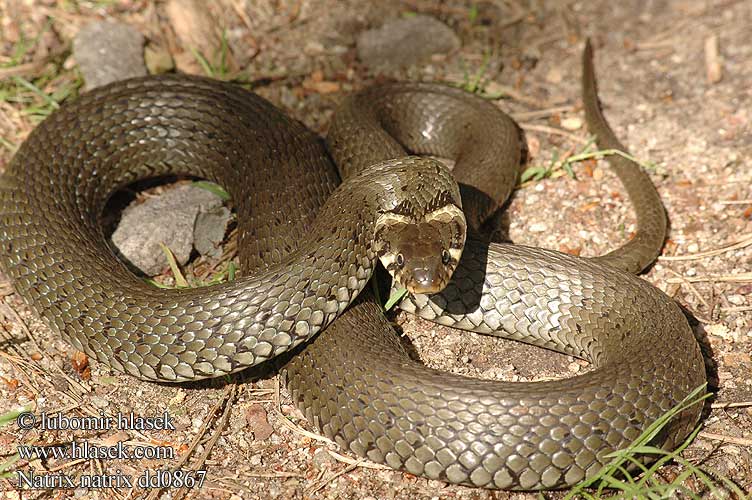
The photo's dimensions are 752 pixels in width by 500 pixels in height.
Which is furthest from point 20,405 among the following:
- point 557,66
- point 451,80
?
point 557,66

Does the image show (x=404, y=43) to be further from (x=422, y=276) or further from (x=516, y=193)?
(x=422, y=276)

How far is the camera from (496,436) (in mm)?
4316

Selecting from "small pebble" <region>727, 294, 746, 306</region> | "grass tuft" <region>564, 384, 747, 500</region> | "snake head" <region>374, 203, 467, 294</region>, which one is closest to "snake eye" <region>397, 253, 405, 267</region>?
"snake head" <region>374, 203, 467, 294</region>

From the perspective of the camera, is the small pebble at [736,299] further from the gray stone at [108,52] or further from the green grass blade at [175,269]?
the gray stone at [108,52]

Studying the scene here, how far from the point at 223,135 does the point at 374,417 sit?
9.98 feet

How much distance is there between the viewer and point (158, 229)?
6.16 meters

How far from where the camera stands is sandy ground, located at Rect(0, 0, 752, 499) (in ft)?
15.9

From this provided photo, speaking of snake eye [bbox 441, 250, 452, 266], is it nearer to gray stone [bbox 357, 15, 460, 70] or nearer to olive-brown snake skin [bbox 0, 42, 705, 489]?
olive-brown snake skin [bbox 0, 42, 705, 489]

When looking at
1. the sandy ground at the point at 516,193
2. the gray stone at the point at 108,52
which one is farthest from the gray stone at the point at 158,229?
the gray stone at the point at 108,52

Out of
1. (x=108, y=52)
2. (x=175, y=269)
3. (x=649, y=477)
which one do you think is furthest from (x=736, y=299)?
(x=108, y=52)

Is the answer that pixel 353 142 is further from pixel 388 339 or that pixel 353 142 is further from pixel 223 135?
pixel 388 339

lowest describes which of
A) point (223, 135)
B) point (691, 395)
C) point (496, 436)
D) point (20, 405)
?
point (691, 395)

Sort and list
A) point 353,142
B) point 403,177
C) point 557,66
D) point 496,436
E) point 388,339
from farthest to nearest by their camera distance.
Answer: point 557,66
point 353,142
point 403,177
point 388,339
point 496,436

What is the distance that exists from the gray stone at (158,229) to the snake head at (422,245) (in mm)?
1782
